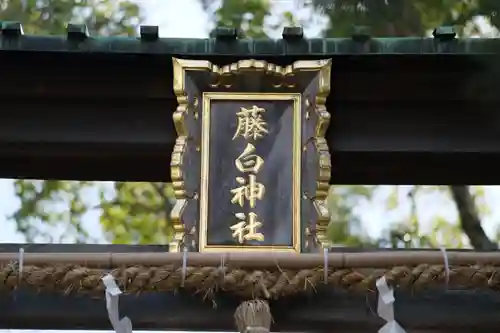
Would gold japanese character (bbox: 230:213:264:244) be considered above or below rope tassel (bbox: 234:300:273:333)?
above

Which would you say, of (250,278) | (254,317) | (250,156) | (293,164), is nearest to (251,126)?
(250,156)

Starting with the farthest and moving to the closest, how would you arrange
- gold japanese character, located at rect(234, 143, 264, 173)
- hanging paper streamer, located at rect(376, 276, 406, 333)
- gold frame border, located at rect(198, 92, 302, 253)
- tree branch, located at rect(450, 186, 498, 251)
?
1. tree branch, located at rect(450, 186, 498, 251)
2. gold japanese character, located at rect(234, 143, 264, 173)
3. gold frame border, located at rect(198, 92, 302, 253)
4. hanging paper streamer, located at rect(376, 276, 406, 333)

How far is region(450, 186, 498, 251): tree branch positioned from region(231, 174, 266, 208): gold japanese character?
3455mm

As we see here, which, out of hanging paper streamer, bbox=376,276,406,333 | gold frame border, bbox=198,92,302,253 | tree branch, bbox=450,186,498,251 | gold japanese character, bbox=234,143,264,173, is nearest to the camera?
hanging paper streamer, bbox=376,276,406,333

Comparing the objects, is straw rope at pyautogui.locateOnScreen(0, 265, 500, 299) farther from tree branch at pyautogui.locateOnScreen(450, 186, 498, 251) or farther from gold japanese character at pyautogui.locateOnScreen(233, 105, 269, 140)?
tree branch at pyautogui.locateOnScreen(450, 186, 498, 251)

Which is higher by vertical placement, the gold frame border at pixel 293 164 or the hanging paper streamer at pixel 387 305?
the gold frame border at pixel 293 164

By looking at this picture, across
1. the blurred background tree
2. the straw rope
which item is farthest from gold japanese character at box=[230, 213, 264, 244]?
the blurred background tree

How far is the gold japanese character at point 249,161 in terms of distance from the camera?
3.13 m

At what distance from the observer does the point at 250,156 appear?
124 inches

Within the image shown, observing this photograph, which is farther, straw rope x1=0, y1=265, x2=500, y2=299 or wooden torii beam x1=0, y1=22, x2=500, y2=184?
wooden torii beam x1=0, y1=22, x2=500, y2=184

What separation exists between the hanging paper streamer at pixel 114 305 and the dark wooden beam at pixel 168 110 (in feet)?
2.48

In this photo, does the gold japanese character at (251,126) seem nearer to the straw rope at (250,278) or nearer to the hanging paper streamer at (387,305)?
the straw rope at (250,278)

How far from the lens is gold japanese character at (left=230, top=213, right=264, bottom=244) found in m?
3.02

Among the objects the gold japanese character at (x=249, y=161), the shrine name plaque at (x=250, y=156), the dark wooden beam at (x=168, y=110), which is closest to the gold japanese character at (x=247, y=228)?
the shrine name plaque at (x=250, y=156)
